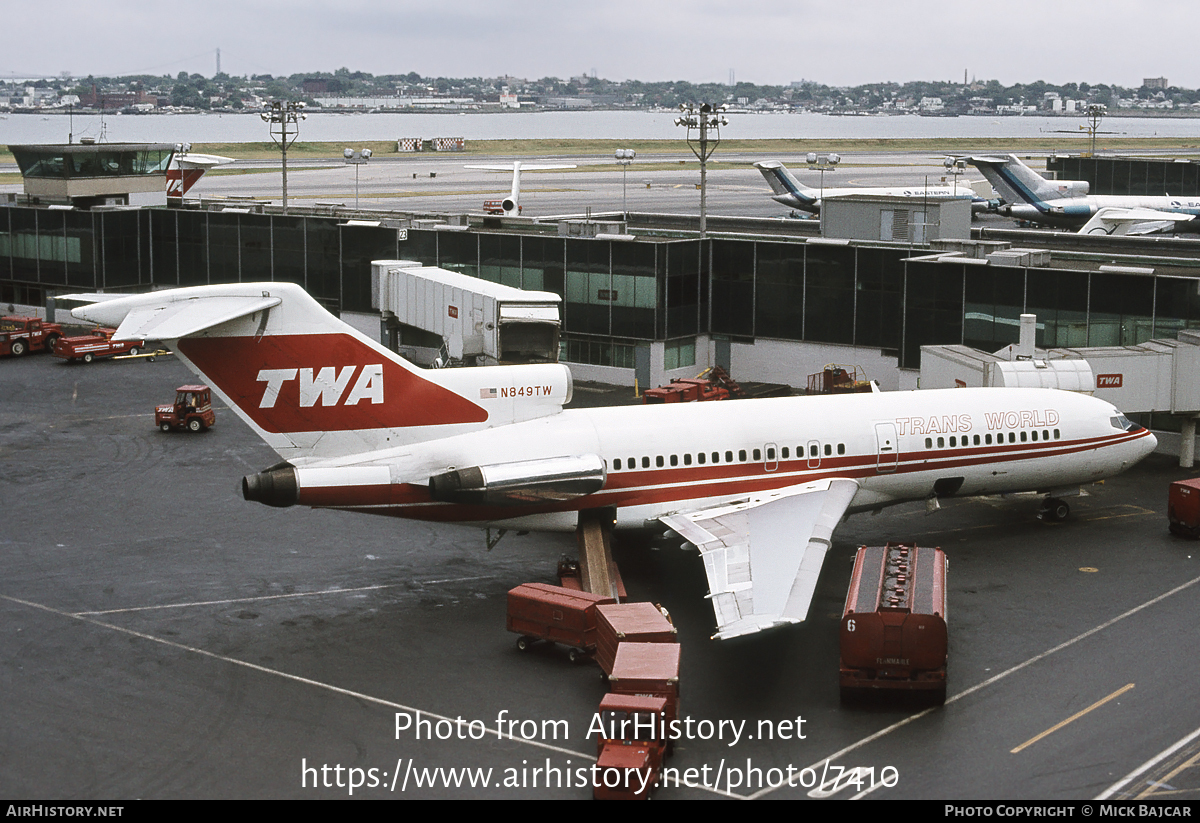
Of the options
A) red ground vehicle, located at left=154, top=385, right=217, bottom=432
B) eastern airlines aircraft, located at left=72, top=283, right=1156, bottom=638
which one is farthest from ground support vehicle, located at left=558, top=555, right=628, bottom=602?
red ground vehicle, located at left=154, top=385, right=217, bottom=432

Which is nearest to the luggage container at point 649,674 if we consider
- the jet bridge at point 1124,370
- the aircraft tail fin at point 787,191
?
the jet bridge at point 1124,370

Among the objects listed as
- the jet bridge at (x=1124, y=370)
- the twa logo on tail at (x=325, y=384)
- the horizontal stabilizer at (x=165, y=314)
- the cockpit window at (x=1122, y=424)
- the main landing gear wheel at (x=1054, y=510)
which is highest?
the horizontal stabilizer at (x=165, y=314)

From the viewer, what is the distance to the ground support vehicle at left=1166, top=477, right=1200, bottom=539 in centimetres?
3716

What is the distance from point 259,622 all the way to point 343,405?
5518mm

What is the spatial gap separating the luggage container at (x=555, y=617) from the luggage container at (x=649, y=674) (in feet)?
8.48

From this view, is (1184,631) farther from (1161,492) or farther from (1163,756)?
(1161,492)

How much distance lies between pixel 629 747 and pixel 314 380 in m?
13.0

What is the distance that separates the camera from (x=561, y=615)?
93.5ft

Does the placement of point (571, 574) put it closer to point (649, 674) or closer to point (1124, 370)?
point (649, 674)

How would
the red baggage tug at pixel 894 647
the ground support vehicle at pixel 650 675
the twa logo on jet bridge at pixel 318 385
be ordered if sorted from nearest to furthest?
1. the ground support vehicle at pixel 650 675
2. the red baggage tug at pixel 894 647
3. the twa logo on jet bridge at pixel 318 385

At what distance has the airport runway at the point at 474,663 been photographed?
76.3ft

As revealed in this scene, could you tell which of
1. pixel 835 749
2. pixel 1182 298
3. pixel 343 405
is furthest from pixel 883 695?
pixel 1182 298

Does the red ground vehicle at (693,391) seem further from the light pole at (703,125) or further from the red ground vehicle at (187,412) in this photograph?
the red ground vehicle at (187,412)

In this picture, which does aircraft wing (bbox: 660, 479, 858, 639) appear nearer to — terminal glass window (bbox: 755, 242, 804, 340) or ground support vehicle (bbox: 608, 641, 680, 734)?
ground support vehicle (bbox: 608, 641, 680, 734)
